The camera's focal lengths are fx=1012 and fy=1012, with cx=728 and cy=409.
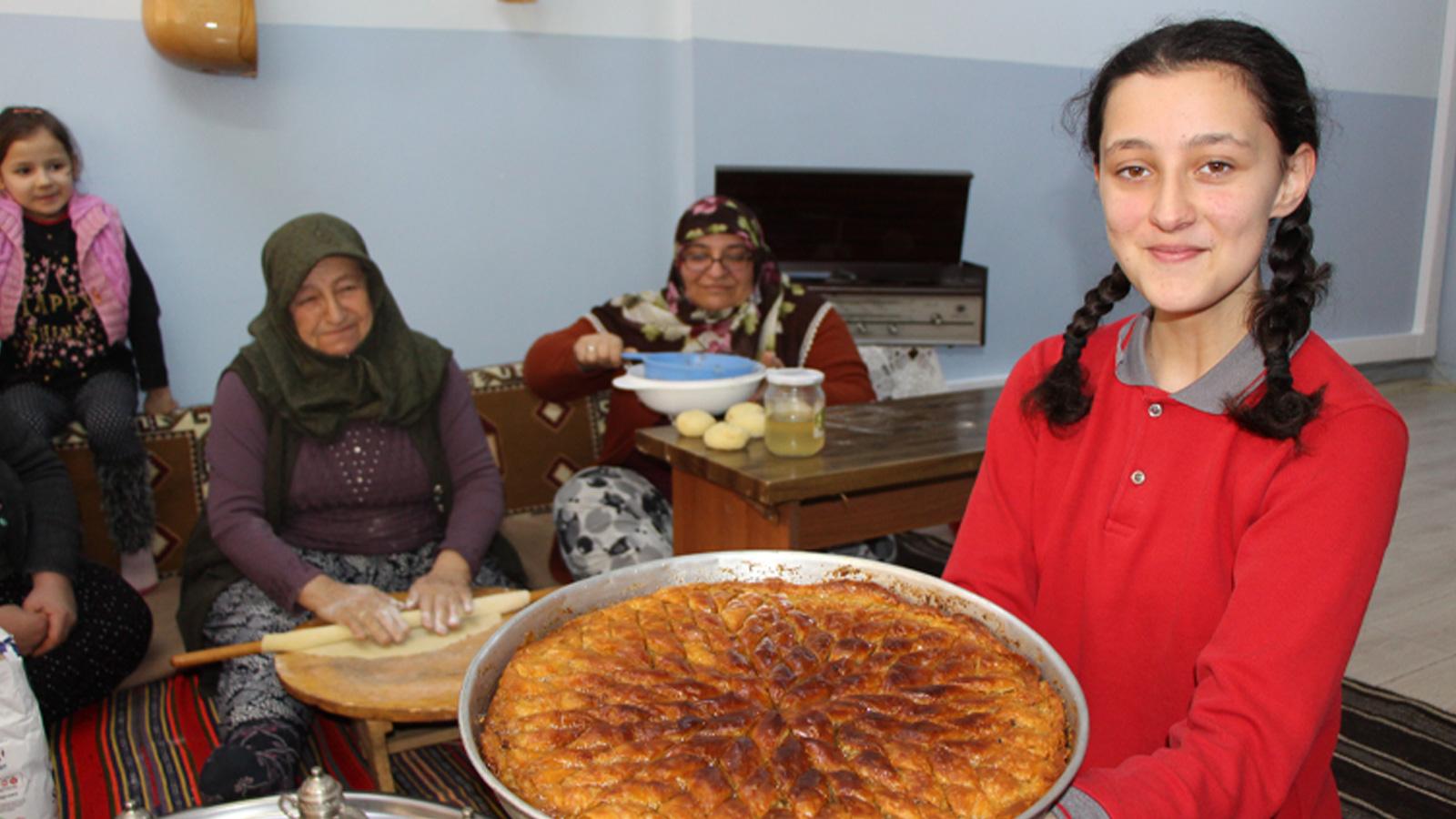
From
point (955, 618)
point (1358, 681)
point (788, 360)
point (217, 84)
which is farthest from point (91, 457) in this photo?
point (1358, 681)

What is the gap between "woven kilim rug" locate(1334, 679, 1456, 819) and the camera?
194 centimetres

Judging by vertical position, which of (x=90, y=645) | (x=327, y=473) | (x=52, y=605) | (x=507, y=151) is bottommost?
(x=90, y=645)

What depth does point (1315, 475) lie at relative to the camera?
35.8 inches

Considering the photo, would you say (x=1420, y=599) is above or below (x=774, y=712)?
below

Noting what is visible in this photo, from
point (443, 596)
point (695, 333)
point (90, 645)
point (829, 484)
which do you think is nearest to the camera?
point (443, 596)

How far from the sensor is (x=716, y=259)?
273cm

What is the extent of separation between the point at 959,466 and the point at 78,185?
2.71 metres

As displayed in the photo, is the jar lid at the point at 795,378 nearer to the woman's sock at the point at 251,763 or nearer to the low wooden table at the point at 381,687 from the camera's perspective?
the low wooden table at the point at 381,687

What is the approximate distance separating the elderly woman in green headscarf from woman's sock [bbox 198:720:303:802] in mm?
30

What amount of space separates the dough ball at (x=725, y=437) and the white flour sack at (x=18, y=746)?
1261 mm

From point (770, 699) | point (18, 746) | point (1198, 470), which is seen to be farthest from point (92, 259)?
point (1198, 470)

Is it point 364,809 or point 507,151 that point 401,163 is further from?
point 364,809

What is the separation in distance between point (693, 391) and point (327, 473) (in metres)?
0.83

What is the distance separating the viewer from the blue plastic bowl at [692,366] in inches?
93.1
